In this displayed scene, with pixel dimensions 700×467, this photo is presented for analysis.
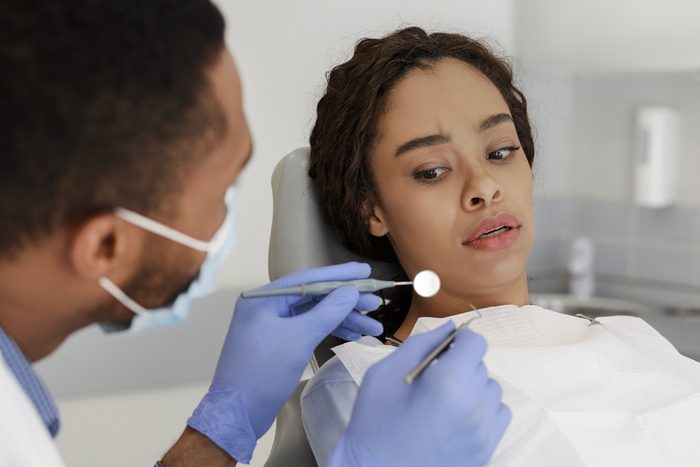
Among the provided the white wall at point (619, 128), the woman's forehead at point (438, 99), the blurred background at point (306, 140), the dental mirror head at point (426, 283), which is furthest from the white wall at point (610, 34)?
the dental mirror head at point (426, 283)

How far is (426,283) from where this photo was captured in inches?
61.9

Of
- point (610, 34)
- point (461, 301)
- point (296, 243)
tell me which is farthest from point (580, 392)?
point (610, 34)

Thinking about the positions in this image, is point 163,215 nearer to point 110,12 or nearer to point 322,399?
point 110,12

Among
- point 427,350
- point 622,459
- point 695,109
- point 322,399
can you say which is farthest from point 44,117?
point 695,109

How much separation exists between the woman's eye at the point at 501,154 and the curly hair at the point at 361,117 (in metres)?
0.18

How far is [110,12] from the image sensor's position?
34.2 inches

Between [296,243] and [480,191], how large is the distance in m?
0.35

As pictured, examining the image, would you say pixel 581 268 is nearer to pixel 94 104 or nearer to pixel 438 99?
pixel 438 99

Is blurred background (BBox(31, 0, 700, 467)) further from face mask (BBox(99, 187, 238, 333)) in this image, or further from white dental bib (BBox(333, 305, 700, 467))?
face mask (BBox(99, 187, 238, 333))

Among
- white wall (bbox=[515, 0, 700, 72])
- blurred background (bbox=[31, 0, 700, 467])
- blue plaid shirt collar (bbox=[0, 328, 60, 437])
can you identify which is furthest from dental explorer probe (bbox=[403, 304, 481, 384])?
white wall (bbox=[515, 0, 700, 72])

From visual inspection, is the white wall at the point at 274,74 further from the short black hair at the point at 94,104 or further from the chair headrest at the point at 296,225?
the short black hair at the point at 94,104

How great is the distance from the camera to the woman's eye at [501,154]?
1633 mm

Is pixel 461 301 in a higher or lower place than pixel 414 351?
lower

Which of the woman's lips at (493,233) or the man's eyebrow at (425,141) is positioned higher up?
the man's eyebrow at (425,141)
